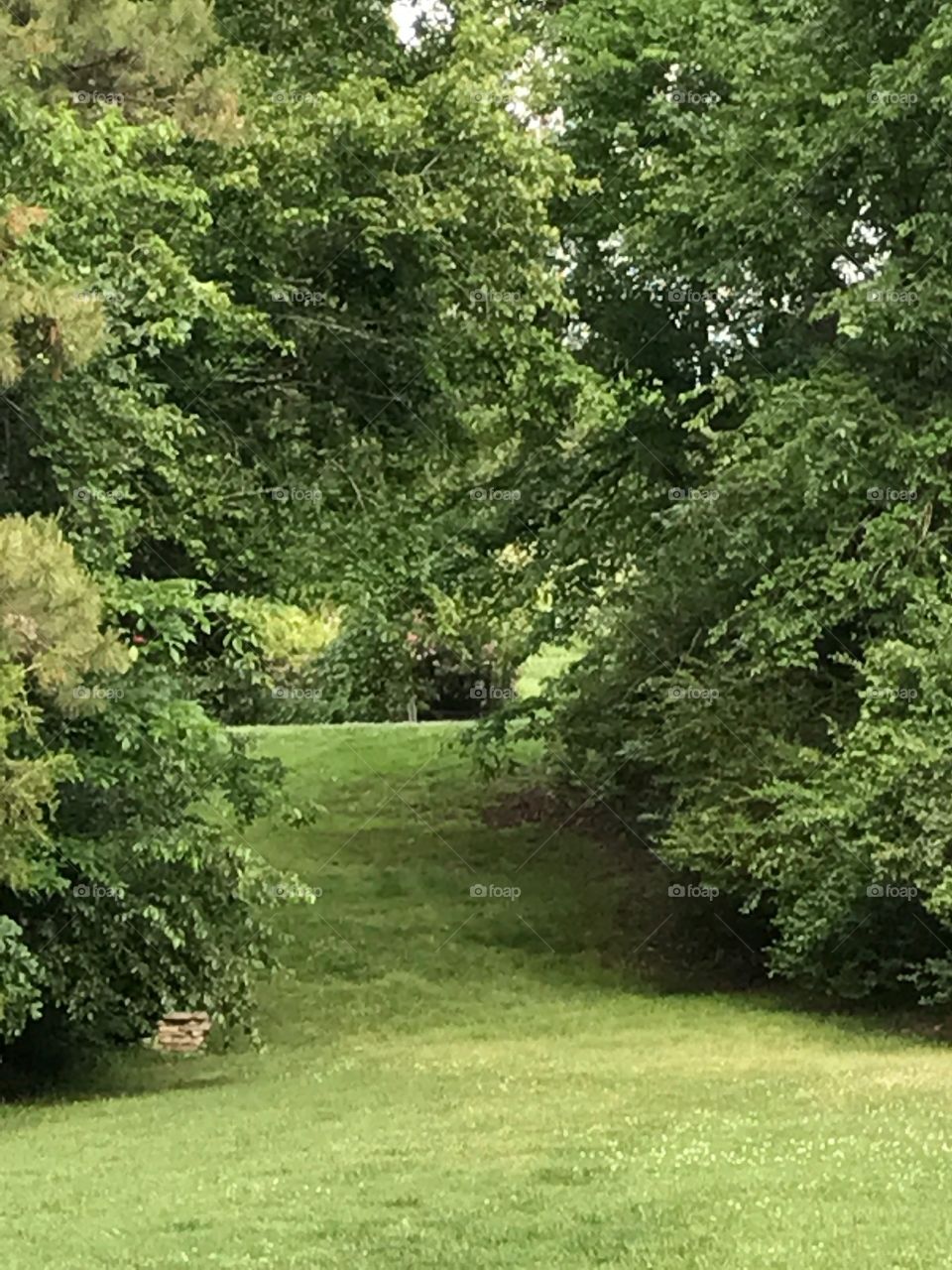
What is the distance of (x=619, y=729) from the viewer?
20.2 meters

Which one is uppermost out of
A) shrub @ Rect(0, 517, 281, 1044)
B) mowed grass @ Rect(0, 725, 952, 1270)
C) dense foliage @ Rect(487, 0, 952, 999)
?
dense foliage @ Rect(487, 0, 952, 999)

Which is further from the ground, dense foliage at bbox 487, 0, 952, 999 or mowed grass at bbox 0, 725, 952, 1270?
dense foliage at bbox 487, 0, 952, 999

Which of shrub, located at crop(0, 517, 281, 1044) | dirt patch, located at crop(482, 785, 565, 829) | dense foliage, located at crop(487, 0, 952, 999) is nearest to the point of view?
shrub, located at crop(0, 517, 281, 1044)

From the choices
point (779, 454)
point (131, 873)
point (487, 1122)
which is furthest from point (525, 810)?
point (487, 1122)

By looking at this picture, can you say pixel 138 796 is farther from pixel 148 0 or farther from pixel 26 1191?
pixel 148 0

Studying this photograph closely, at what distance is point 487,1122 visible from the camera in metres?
10.4

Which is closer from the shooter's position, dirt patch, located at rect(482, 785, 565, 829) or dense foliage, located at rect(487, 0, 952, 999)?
dense foliage, located at rect(487, 0, 952, 999)

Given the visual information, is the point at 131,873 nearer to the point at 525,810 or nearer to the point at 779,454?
the point at 779,454

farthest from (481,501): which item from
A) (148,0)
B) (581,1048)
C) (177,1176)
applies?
(177,1176)

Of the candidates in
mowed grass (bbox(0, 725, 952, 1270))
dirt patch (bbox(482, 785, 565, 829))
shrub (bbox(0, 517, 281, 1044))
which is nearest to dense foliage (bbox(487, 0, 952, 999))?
mowed grass (bbox(0, 725, 952, 1270))

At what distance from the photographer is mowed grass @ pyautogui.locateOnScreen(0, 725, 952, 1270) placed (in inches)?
288

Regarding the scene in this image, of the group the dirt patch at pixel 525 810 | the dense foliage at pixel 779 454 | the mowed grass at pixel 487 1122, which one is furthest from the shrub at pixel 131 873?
the dirt patch at pixel 525 810

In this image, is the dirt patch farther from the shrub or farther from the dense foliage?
the shrub

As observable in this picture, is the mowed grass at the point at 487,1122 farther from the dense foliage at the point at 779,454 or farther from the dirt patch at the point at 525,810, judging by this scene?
the dense foliage at the point at 779,454
